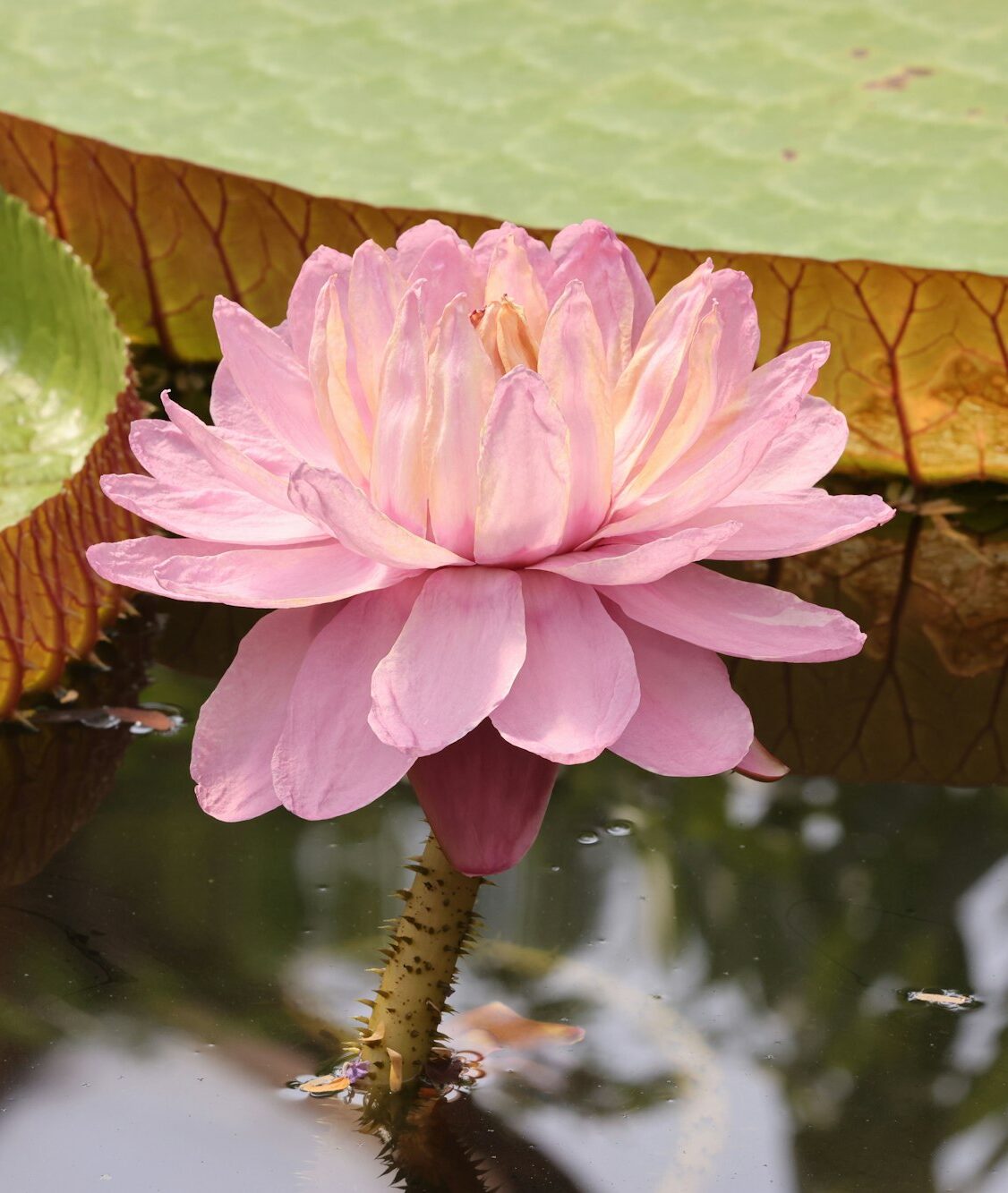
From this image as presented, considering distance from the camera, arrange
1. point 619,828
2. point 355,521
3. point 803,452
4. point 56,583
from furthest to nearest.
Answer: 1. point 56,583
2. point 619,828
3. point 803,452
4. point 355,521

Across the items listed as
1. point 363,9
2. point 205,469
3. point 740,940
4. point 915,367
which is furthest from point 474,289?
point 363,9

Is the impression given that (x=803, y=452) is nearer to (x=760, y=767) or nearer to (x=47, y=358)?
(x=760, y=767)

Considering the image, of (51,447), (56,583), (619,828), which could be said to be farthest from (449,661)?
(51,447)

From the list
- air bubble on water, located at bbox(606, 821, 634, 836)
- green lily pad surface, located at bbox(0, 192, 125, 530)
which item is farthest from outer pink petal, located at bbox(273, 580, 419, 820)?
green lily pad surface, located at bbox(0, 192, 125, 530)

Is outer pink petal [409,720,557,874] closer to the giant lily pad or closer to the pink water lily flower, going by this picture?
the pink water lily flower

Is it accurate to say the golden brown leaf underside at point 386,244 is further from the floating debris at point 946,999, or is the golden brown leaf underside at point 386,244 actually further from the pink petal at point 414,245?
the floating debris at point 946,999
